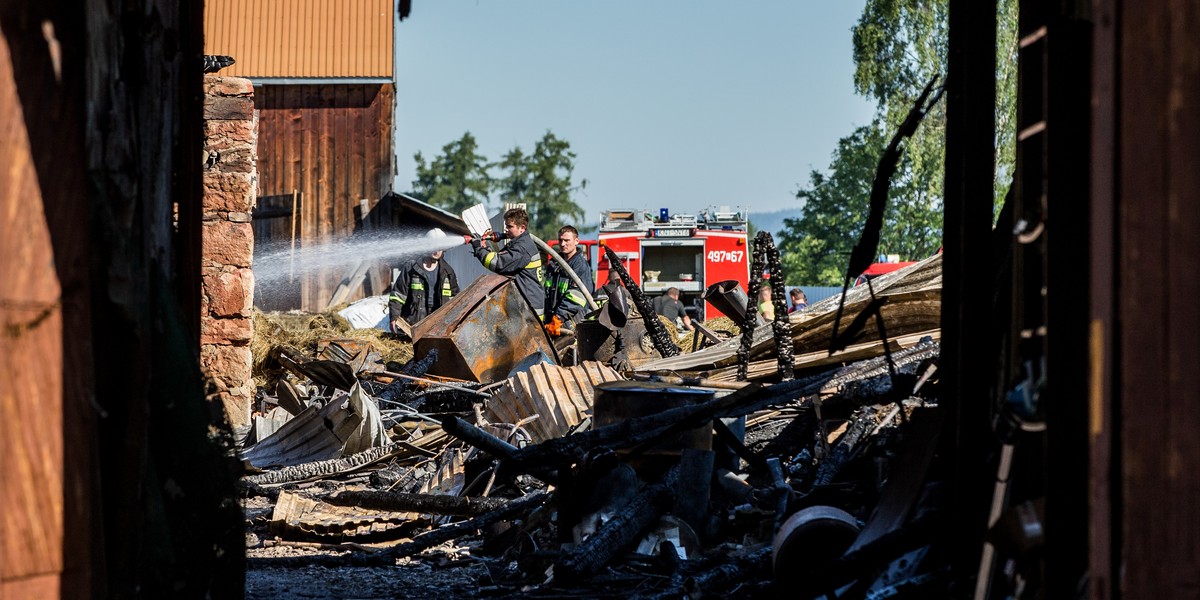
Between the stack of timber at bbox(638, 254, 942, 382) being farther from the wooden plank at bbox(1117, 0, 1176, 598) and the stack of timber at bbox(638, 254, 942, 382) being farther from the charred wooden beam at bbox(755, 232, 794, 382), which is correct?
the wooden plank at bbox(1117, 0, 1176, 598)

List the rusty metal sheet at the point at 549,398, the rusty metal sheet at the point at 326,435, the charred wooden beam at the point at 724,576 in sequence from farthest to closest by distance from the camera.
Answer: the rusty metal sheet at the point at 326,435 < the rusty metal sheet at the point at 549,398 < the charred wooden beam at the point at 724,576

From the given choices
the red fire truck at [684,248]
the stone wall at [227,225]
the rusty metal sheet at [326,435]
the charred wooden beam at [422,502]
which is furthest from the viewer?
the red fire truck at [684,248]

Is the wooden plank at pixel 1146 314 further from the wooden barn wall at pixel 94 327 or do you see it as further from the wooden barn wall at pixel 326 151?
the wooden barn wall at pixel 326 151

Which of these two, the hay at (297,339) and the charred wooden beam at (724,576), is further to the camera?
the hay at (297,339)

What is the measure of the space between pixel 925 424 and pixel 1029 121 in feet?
5.02

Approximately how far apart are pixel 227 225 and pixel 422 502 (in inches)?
114

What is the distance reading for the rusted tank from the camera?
462 inches

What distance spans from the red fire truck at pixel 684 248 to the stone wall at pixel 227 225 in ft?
58.3

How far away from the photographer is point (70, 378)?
244 cm

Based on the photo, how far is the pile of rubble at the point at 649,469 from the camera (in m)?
4.38

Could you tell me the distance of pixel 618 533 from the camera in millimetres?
5605

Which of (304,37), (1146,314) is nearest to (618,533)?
(1146,314)

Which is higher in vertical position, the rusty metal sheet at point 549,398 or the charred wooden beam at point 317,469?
the rusty metal sheet at point 549,398

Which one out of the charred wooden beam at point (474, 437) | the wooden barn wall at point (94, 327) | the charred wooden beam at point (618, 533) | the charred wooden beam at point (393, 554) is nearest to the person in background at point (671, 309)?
the charred wooden beam at point (474, 437)
